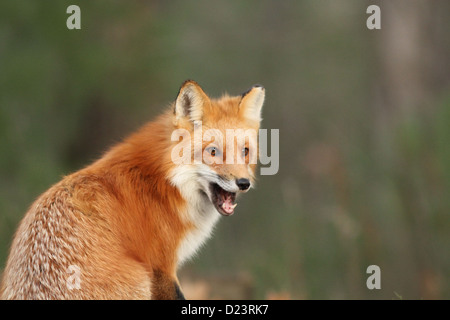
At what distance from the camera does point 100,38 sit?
12.0 m

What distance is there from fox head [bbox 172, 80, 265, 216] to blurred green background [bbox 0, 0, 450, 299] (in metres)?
1.13

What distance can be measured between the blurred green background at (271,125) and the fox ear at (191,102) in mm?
1185

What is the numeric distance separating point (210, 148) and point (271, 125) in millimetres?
15651

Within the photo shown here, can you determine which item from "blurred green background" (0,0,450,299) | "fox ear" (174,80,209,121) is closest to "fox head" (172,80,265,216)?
"fox ear" (174,80,209,121)

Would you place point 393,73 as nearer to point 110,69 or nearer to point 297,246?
point 297,246

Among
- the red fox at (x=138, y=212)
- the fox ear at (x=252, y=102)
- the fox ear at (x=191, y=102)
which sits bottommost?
the red fox at (x=138, y=212)

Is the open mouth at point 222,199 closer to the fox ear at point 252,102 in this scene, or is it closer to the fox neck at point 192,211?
the fox neck at point 192,211

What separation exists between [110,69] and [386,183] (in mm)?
6754

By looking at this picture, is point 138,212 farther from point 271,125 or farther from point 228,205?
point 271,125

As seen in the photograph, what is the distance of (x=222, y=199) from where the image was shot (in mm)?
4250

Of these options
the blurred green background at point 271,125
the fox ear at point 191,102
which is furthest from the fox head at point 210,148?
the blurred green background at point 271,125

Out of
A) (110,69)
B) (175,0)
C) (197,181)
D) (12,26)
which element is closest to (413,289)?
(197,181)

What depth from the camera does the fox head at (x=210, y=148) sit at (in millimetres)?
4066

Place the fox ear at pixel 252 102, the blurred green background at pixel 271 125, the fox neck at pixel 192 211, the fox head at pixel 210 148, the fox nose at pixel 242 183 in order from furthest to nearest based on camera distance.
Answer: the blurred green background at pixel 271 125 < the fox ear at pixel 252 102 < the fox neck at pixel 192 211 < the fox head at pixel 210 148 < the fox nose at pixel 242 183
